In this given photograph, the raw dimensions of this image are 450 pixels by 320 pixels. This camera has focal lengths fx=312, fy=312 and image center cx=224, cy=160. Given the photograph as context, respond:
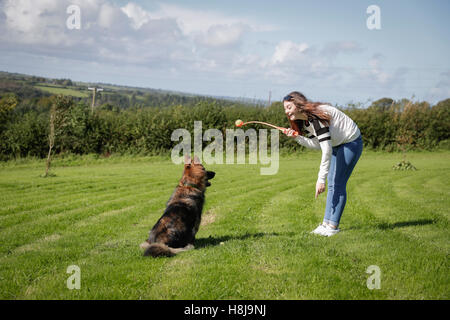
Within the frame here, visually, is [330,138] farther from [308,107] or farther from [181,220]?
[181,220]

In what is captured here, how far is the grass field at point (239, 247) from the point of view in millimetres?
3650

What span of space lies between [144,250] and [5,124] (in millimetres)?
27352

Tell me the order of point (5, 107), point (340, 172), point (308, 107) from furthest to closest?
point (5, 107)
point (340, 172)
point (308, 107)

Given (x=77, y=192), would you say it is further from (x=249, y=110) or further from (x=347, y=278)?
(x=249, y=110)

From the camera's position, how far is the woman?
16.8 ft

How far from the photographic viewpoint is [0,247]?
236 inches

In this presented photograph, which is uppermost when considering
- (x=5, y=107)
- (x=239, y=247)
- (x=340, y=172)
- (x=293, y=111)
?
(x=5, y=107)

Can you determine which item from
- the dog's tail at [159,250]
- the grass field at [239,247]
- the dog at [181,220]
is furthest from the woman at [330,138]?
the dog's tail at [159,250]

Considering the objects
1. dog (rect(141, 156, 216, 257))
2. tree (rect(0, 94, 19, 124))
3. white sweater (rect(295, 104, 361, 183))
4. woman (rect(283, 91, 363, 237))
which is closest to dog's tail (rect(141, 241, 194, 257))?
dog (rect(141, 156, 216, 257))

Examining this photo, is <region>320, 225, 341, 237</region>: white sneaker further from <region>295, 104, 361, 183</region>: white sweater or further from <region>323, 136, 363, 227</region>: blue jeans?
<region>295, 104, 361, 183</region>: white sweater

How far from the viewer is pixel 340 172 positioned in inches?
217

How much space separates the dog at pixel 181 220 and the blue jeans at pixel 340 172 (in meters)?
2.37

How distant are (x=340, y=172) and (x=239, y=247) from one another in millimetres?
2212

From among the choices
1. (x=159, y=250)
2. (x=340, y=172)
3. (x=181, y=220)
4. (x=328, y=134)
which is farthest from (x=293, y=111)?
(x=159, y=250)
